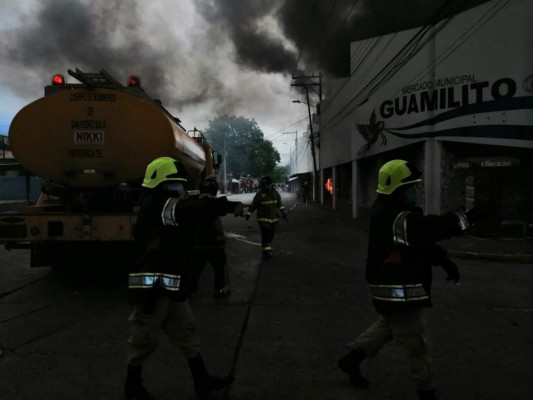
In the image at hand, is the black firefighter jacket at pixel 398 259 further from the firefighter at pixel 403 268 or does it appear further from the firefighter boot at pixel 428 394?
the firefighter boot at pixel 428 394

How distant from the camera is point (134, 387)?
2750mm

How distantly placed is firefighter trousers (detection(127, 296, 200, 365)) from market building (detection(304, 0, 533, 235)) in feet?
31.0

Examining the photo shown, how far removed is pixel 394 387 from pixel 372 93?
15.0 metres

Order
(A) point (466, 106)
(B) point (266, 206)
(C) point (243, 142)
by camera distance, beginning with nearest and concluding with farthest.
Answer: (B) point (266, 206), (A) point (466, 106), (C) point (243, 142)

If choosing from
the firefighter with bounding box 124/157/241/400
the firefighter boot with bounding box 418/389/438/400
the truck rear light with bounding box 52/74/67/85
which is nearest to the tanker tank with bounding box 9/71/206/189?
the truck rear light with bounding box 52/74/67/85

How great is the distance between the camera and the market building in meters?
10.7

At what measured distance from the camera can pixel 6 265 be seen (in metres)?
7.77

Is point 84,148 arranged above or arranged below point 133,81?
below

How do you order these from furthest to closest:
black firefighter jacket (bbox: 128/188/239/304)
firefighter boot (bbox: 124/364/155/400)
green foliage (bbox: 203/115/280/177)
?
green foliage (bbox: 203/115/280/177)
firefighter boot (bbox: 124/364/155/400)
black firefighter jacket (bbox: 128/188/239/304)

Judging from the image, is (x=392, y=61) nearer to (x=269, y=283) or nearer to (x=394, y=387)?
(x=269, y=283)

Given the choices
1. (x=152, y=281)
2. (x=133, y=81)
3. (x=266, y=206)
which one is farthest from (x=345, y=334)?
(x=133, y=81)

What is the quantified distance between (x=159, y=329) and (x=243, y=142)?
230 feet

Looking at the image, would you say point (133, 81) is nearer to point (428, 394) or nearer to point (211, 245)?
point (211, 245)

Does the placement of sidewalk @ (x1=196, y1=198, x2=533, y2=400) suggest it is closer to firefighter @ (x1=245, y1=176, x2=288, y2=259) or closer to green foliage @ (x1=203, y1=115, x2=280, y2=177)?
firefighter @ (x1=245, y1=176, x2=288, y2=259)
